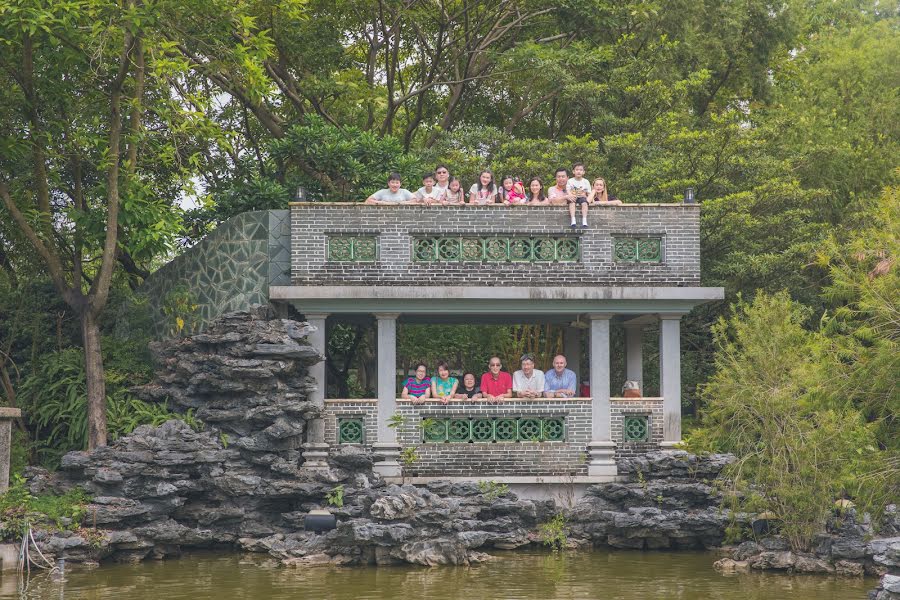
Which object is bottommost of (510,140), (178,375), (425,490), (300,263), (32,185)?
(425,490)

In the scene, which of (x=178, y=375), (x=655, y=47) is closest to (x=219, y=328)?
(x=178, y=375)

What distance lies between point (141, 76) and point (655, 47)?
12.1 meters

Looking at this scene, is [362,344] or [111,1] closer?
[111,1]

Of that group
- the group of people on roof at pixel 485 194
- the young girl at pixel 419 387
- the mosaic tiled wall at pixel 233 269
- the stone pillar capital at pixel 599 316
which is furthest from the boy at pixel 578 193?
the mosaic tiled wall at pixel 233 269

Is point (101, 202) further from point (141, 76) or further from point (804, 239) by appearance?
point (804, 239)

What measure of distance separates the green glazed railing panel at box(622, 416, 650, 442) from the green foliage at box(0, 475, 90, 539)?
7928 mm

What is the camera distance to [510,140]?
2539cm

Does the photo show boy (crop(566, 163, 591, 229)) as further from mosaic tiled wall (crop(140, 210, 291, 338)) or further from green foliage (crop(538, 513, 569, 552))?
green foliage (crop(538, 513, 569, 552))

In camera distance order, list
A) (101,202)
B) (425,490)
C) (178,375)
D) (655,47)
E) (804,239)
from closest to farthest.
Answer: (425,490) → (178,375) → (101,202) → (804,239) → (655,47)

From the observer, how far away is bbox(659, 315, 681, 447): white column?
19.3 m

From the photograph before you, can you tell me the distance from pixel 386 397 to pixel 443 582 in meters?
4.28

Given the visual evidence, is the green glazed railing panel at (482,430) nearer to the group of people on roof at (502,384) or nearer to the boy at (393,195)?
the group of people on roof at (502,384)

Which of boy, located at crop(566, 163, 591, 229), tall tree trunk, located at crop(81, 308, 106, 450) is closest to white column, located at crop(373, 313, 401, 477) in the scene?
boy, located at crop(566, 163, 591, 229)

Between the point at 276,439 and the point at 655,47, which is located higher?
the point at 655,47
